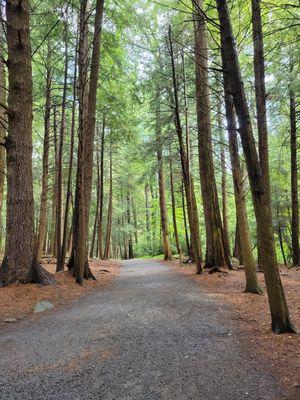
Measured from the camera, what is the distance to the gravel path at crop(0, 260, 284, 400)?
2799mm

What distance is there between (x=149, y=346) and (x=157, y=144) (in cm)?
1192

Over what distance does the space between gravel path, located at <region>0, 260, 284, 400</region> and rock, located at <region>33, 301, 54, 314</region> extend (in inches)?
16.3

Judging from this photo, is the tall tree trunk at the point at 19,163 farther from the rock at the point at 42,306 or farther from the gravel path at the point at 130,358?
the gravel path at the point at 130,358

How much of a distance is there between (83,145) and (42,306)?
4828mm

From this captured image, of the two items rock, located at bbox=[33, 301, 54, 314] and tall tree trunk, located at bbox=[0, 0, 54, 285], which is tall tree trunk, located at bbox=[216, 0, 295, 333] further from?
tall tree trunk, located at bbox=[0, 0, 54, 285]

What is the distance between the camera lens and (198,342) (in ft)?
13.0

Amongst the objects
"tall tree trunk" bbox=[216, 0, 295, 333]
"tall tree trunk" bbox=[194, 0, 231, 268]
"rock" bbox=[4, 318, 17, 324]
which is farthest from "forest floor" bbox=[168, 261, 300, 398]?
"rock" bbox=[4, 318, 17, 324]

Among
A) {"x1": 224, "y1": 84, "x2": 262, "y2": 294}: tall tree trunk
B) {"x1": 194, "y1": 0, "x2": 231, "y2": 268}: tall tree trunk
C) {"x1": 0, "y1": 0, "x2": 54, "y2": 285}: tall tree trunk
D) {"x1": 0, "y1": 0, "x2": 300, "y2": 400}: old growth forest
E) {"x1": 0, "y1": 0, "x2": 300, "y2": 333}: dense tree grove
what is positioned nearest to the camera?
{"x1": 0, "y1": 0, "x2": 300, "y2": 400}: old growth forest

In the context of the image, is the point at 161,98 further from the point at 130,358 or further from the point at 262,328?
the point at 130,358

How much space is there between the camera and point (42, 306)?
6148 mm

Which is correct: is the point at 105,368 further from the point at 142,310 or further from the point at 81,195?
the point at 81,195

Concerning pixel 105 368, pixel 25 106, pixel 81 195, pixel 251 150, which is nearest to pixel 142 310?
pixel 105 368

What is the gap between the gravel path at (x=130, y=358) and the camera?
280cm

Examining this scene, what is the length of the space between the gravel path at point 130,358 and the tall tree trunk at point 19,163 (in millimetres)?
2241
